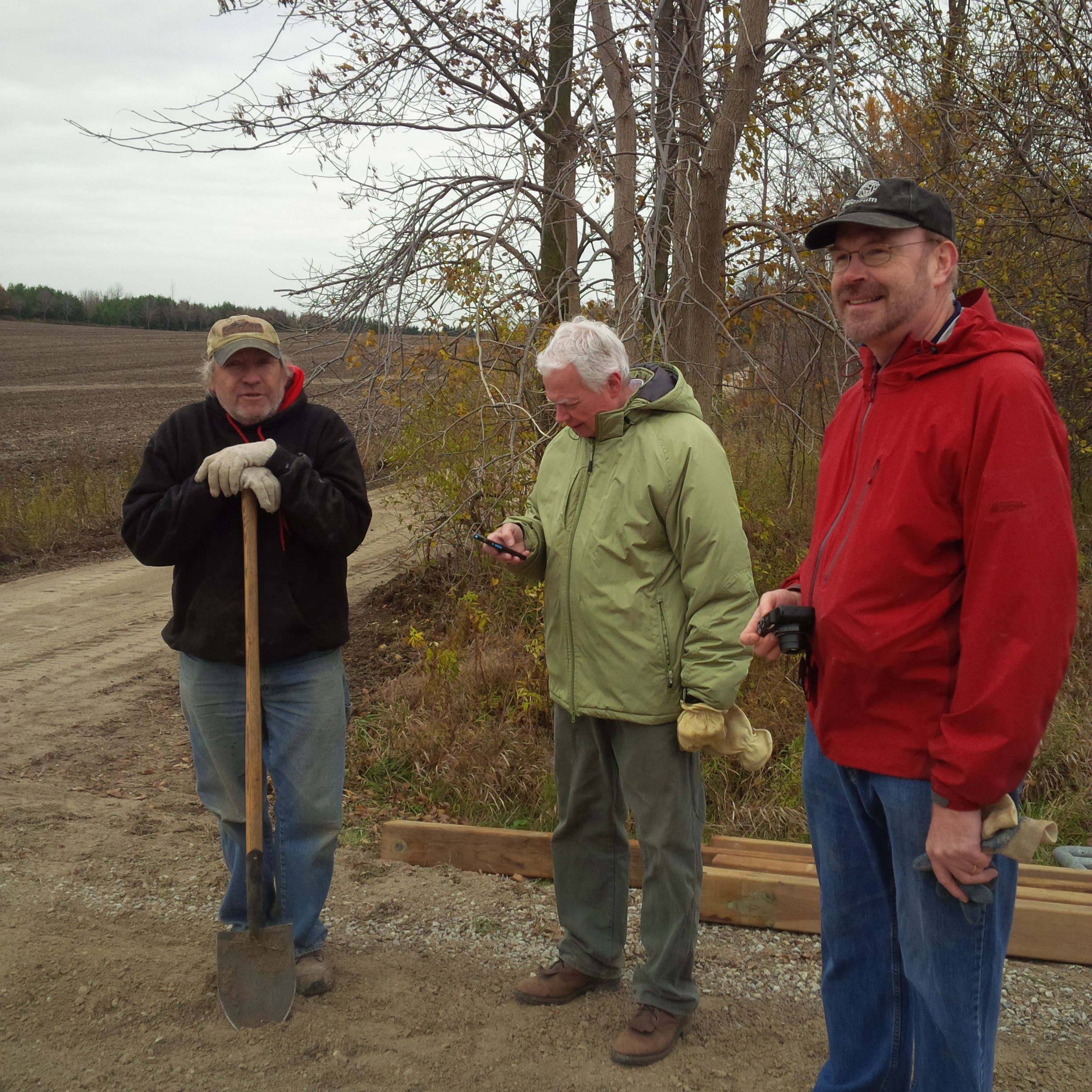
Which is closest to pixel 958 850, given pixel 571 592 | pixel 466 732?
pixel 571 592

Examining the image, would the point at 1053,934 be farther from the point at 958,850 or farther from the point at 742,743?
the point at 958,850

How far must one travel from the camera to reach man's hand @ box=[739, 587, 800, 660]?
2.33 m

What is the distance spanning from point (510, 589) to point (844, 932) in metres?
5.32

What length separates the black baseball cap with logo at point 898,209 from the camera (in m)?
2.05

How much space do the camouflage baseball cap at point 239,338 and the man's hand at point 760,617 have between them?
1.76 meters

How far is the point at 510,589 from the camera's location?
7.58m

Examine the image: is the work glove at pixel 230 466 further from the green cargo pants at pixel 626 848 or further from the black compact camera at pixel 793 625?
the black compact camera at pixel 793 625

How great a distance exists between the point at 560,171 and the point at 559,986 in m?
4.46

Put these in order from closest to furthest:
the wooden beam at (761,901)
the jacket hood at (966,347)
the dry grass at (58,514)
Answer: the jacket hood at (966,347)
the wooden beam at (761,901)
the dry grass at (58,514)

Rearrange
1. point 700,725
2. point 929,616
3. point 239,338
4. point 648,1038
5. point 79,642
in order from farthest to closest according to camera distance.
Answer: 1. point 79,642
2. point 239,338
3. point 648,1038
4. point 700,725
5. point 929,616

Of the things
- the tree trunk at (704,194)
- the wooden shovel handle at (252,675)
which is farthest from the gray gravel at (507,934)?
the tree trunk at (704,194)

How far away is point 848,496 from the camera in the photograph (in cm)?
225

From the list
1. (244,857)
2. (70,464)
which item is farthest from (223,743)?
(70,464)

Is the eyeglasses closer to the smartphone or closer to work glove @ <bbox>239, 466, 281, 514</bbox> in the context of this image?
the smartphone
